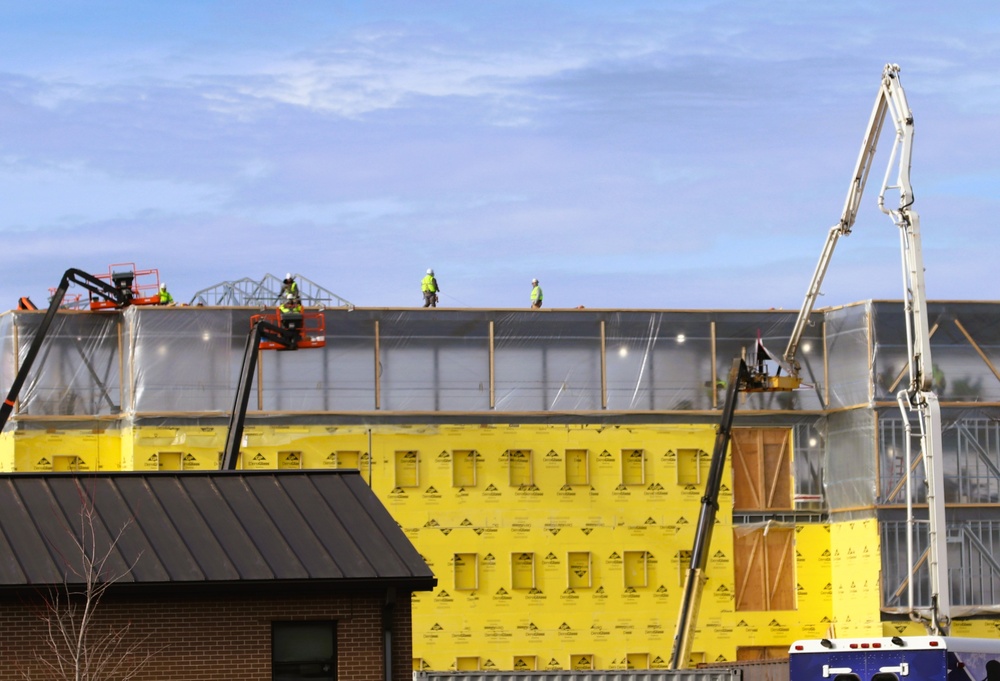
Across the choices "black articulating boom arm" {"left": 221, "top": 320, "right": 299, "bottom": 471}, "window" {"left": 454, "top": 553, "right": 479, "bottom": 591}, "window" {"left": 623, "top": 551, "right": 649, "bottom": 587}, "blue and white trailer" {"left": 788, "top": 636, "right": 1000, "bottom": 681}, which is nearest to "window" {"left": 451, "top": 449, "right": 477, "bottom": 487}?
"window" {"left": 454, "top": 553, "right": 479, "bottom": 591}

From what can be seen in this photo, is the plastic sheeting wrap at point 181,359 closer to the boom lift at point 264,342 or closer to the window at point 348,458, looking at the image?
the boom lift at point 264,342

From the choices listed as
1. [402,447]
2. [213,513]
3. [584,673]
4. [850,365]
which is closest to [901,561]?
[850,365]

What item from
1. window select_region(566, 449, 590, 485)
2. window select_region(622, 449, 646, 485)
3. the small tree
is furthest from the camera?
window select_region(622, 449, 646, 485)

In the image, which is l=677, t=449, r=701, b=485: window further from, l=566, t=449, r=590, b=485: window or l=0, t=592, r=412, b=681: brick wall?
l=0, t=592, r=412, b=681: brick wall

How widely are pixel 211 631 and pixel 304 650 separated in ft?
4.95

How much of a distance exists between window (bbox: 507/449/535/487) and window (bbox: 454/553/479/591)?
8.54 ft

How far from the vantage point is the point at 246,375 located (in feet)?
158

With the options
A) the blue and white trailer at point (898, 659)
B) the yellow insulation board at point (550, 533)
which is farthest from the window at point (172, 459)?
the blue and white trailer at point (898, 659)

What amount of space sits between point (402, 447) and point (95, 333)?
33.0 ft

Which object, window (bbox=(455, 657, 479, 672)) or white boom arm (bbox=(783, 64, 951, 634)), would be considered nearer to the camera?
white boom arm (bbox=(783, 64, 951, 634))

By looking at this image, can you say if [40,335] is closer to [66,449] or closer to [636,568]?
[66,449]

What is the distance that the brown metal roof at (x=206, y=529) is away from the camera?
27.0 m

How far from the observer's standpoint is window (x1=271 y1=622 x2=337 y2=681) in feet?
91.1

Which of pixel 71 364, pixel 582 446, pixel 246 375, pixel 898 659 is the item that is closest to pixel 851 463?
pixel 582 446
